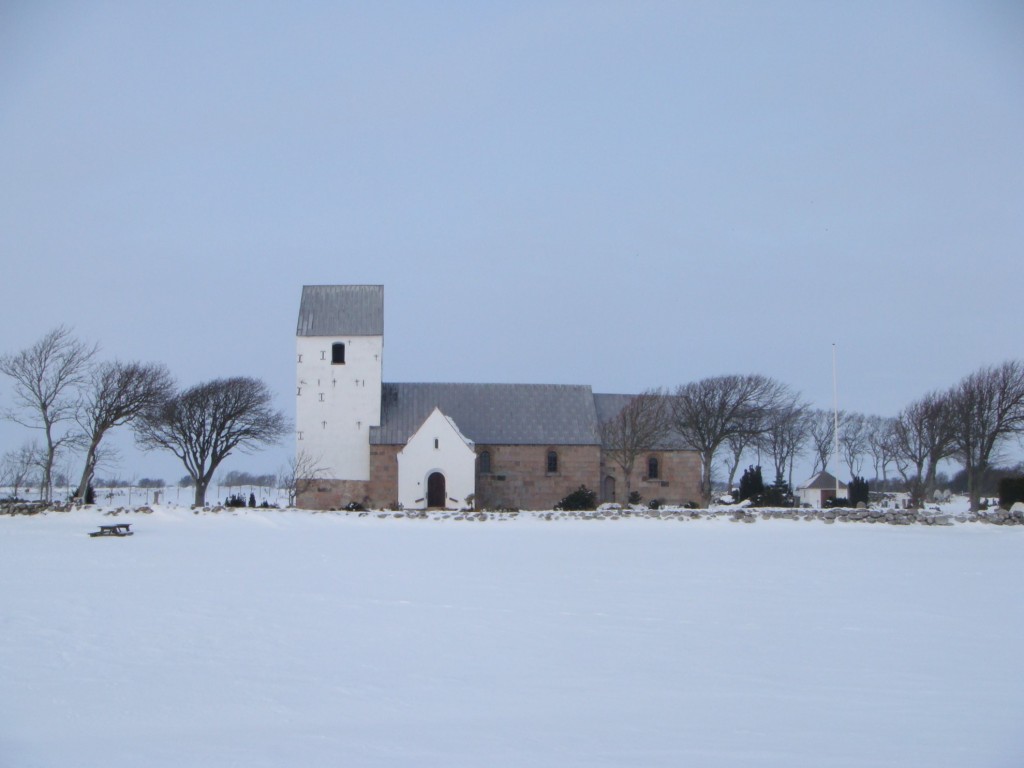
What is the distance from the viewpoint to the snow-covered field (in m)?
6.77

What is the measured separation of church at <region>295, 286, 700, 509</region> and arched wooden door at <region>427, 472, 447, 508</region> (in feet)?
0.14

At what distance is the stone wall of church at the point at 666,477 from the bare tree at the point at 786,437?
44.7 feet

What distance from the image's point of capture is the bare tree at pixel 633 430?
42.8m

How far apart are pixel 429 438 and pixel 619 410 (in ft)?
34.1

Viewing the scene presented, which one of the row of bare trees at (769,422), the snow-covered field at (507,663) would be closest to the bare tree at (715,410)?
the row of bare trees at (769,422)

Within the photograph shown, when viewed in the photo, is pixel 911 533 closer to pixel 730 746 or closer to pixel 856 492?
pixel 856 492

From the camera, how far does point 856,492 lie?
137 ft

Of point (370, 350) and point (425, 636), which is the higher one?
point (370, 350)

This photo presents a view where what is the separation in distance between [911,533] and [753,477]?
2064 cm

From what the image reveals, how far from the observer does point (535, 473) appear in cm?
4522

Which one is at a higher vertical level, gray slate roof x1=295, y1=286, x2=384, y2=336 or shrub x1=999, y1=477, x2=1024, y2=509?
gray slate roof x1=295, y1=286, x2=384, y2=336

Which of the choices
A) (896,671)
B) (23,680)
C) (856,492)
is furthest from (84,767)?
(856,492)

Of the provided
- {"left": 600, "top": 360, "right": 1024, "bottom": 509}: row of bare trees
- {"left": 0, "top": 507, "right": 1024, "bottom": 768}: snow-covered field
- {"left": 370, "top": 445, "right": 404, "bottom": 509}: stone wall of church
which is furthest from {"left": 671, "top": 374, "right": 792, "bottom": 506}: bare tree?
{"left": 0, "top": 507, "right": 1024, "bottom": 768}: snow-covered field

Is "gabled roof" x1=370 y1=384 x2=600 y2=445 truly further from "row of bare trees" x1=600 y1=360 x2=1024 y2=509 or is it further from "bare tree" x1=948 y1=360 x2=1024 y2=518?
"bare tree" x1=948 y1=360 x2=1024 y2=518
